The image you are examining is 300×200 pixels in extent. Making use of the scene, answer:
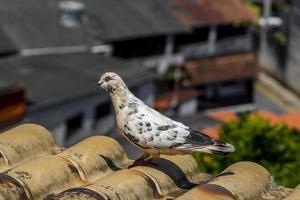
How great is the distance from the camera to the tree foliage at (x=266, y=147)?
62.8 feet

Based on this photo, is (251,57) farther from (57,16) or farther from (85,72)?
(85,72)

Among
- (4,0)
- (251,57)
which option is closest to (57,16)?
(4,0)

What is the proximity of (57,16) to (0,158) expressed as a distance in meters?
34.6

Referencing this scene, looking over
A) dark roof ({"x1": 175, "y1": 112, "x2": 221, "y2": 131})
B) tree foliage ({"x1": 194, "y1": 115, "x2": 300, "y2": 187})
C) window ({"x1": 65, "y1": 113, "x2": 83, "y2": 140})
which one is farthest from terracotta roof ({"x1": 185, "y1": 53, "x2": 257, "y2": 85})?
tree foliage ({"x1": 194, "y1": 115, "x2": 300, "y2": 187})

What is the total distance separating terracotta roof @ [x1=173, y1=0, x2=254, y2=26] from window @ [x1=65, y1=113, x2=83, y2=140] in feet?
44.5

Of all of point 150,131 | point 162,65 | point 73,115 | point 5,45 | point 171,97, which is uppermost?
point 150,131

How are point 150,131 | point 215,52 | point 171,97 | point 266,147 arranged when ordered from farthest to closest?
point 215,52 < point 171,97 < point 266,147 < point 150,131

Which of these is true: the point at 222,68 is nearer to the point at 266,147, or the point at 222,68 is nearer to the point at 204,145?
the point at 266,147

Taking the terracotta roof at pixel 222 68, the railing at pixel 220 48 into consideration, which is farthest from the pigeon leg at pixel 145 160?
the railing at pixel 220 48

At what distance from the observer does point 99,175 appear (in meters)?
9.32

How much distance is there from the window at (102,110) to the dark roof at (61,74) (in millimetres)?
1499

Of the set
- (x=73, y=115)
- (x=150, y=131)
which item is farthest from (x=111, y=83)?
(x=73, y=115)

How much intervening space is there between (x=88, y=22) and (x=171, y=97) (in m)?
5.78

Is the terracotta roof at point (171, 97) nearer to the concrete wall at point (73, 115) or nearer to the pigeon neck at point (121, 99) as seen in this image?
the concrete wall at point (73, 115)
